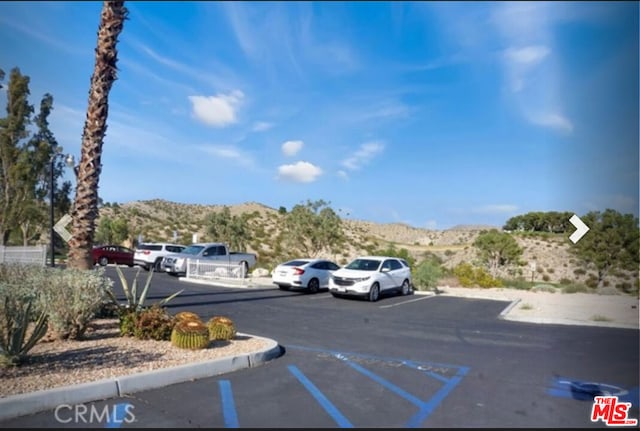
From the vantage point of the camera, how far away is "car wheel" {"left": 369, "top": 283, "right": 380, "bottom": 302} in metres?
18.2

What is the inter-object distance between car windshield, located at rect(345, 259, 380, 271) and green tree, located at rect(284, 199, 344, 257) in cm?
1550

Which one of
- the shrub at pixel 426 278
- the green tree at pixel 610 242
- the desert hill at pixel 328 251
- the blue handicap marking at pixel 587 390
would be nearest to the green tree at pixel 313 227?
the desert hill at pixel 328 251

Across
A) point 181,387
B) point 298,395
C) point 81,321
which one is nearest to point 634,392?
point 298,395

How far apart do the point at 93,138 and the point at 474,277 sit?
21.6m

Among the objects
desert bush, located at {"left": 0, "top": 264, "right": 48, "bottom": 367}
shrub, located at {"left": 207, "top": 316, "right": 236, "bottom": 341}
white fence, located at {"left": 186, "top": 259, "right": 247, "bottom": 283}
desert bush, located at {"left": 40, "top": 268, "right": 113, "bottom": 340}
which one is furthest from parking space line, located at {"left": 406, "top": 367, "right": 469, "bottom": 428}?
white fence, located at {"left": 186, "top": 259, "right": 247, "bottom": 283}

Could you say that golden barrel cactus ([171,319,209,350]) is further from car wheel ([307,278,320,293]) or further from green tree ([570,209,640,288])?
car wheel ([307,278,320,293])

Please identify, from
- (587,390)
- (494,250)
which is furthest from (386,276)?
(494,250)

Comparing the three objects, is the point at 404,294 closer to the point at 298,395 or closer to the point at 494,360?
the point at 494,360

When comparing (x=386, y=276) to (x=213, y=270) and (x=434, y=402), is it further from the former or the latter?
(x=434, y=402)

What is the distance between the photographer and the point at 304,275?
2055cm

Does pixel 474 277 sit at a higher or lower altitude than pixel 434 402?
higher

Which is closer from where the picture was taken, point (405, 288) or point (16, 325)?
point (16, 325)

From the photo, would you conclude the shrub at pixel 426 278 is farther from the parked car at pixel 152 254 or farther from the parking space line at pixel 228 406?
the parking space line at pixel 228 406

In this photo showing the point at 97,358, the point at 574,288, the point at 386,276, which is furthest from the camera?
the point at 574,288
